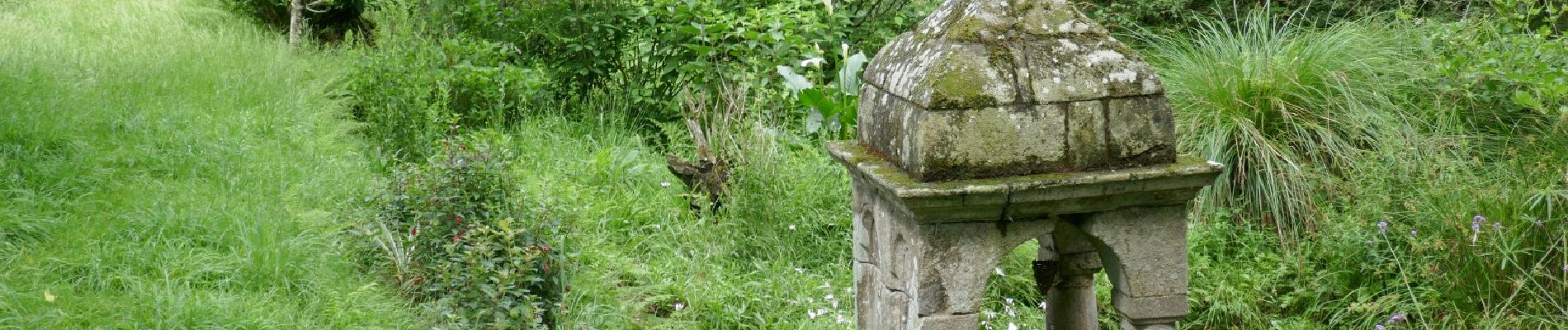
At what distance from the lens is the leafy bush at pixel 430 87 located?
695 cm

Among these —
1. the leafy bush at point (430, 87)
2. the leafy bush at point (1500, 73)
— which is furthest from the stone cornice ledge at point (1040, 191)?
the leafy bush at point (430, 87)

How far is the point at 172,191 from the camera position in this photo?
5.58 meters

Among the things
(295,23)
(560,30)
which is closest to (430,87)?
(560,30)

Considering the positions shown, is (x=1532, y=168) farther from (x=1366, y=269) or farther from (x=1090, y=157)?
(x=1090, y=157)

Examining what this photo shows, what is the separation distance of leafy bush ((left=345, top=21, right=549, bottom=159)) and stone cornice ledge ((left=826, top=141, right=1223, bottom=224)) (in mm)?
4645

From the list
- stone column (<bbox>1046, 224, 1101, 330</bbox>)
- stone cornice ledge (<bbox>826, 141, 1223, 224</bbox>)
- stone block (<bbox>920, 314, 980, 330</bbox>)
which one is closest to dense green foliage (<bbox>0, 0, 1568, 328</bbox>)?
stone column (<bbox>1046, 224, 1101, 330</bbox>)

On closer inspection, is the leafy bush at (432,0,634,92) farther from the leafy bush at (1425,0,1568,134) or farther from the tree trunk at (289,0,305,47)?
the leafy bush at (1425,0,1568,134)

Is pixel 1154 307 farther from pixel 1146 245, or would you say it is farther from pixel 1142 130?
pixel 1142 130

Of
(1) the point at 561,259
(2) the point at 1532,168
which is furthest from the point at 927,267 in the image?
(2) the point at 1532,168

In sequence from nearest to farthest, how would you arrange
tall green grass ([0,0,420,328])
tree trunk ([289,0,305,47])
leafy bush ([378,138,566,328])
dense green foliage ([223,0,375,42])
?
tall green grass ([0,0,420,328]), leafy bush ([378,138,566,328]), tree trunk ([289,0,305,47]), dense green foliage ([223,0,375,42])

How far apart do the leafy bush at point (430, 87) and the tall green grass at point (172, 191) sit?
26 centimetres

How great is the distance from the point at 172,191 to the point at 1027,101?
4408 millimetres

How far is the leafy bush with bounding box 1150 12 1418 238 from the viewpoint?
5.75 metres

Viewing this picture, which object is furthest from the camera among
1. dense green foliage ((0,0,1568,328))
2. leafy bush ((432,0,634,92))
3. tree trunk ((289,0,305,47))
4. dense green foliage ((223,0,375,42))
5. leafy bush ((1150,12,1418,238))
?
dense green foliage ((223,0,375,42))
